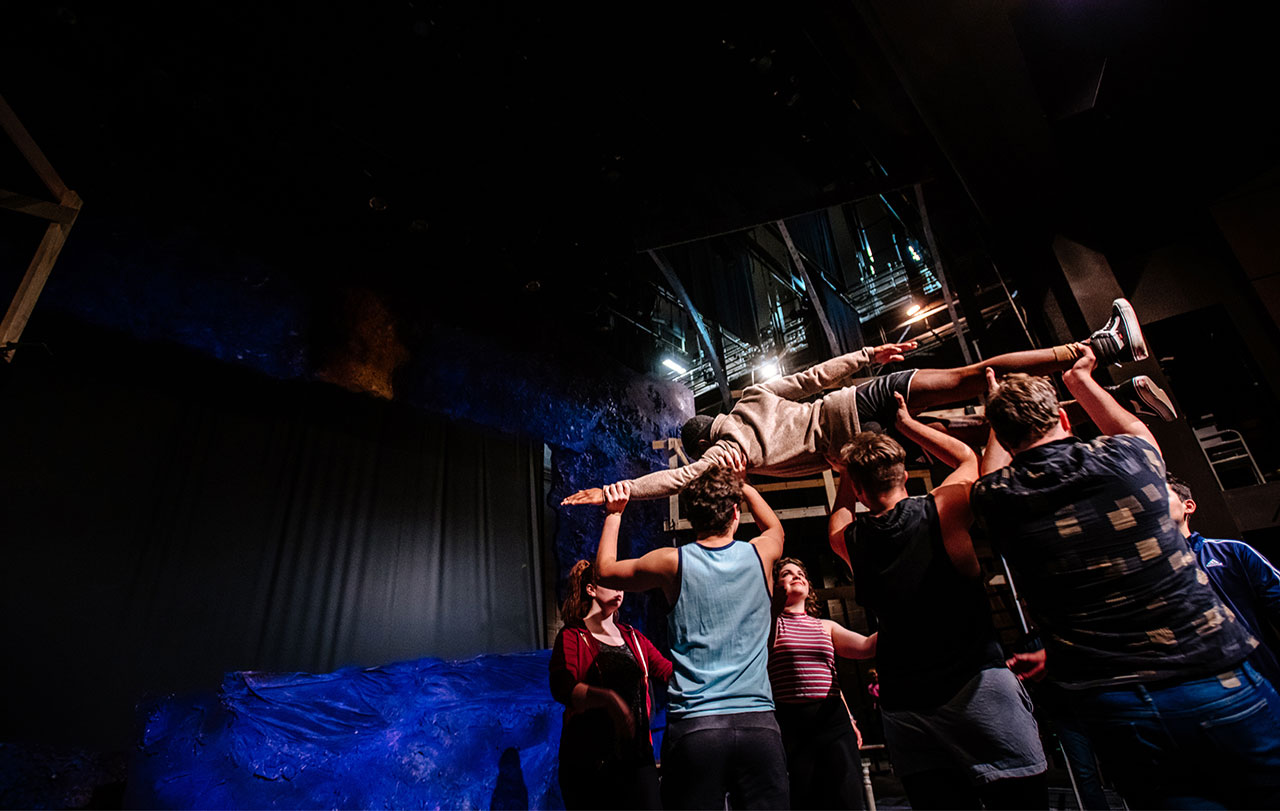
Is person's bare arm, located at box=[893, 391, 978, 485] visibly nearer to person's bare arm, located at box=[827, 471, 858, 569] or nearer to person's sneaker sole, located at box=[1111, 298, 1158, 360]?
person's bare arm, located at box=[827, 471, 858, 569]

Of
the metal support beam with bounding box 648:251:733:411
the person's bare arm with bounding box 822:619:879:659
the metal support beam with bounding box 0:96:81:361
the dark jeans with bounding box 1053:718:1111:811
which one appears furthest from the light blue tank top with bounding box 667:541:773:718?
the metal support beam with bounding box 0:96:81:361

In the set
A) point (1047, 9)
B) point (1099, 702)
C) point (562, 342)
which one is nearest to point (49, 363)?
point (562, 342)

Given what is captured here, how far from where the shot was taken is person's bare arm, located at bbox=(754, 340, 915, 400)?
2924 millimetres

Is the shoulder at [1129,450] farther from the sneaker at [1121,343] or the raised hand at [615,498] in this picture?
the raised hand at [615,498]

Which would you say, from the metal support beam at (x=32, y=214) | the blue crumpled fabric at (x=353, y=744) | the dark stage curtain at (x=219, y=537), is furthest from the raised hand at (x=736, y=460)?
the dark stage curtain at (x=219, y=537)

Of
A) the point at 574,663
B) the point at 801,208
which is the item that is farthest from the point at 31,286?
the point at 801,208

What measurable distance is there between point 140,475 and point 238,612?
1.33 m

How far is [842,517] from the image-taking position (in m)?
2.14

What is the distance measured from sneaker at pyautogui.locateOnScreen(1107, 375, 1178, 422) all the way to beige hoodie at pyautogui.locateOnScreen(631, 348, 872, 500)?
1.08m

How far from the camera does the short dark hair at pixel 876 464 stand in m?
1.74

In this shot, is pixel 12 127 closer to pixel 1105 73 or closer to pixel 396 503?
pixel 396 503

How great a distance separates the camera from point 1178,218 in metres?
3.84

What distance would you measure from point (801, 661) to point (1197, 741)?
1.66 metres

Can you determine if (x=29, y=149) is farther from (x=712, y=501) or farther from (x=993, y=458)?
(x=993, y=458)
